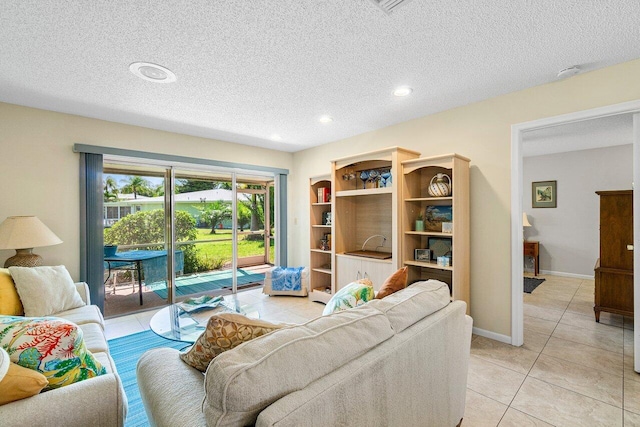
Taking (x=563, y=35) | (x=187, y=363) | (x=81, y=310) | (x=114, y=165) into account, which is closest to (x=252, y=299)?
(x=81, y=310)

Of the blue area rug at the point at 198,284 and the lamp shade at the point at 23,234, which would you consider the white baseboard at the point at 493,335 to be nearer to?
the blue area rug at the point at 198,284

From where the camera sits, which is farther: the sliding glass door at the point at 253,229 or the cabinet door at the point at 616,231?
A: the sliding glass door at the point at 253,229

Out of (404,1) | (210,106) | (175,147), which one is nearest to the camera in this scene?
(404,1)

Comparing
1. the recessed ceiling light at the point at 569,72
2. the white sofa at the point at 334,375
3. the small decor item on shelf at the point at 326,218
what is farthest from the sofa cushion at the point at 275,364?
the small decor item on shelf at the point at 326,218

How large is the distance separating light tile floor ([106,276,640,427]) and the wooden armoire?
0.86 feet

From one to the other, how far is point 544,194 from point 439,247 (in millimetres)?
4092

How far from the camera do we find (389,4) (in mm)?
1591

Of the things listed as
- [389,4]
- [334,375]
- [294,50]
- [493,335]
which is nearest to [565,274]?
[493,335]

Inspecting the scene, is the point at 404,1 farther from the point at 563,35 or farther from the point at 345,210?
the point at 345,210

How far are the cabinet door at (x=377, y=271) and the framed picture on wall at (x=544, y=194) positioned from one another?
447cm

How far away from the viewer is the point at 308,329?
43.9 inches

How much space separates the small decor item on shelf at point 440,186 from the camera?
119 inches

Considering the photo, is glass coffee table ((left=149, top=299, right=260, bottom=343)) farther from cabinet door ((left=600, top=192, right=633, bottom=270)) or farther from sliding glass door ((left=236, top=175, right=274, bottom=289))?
cabinet door ((left=600, top=192, right=633, bottom=270))

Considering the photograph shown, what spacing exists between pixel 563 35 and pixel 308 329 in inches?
95.2
